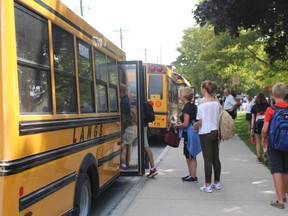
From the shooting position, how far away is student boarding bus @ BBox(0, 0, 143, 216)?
9.10 feet

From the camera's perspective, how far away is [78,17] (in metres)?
4.52

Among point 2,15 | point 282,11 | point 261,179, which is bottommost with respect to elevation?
point 261,179

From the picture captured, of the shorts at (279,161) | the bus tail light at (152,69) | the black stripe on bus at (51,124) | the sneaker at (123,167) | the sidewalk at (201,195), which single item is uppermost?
the bus tail light at (152,69)

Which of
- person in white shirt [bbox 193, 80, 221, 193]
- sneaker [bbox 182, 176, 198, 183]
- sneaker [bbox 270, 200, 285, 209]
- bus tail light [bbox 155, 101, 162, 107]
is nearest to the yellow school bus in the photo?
person in white shirt [bbox 193, 80, 221, 193]

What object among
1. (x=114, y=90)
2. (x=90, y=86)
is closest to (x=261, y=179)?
(x=114, y=90)

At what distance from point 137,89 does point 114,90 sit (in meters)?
0.70

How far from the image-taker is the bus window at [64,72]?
373 centimetres

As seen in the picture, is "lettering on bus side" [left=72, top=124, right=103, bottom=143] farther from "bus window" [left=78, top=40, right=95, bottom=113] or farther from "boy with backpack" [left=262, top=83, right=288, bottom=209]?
"boy with backpack" [left=262, top=83, right=288, bottom=209]

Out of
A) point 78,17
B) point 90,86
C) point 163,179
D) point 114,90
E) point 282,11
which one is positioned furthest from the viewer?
point 282,11

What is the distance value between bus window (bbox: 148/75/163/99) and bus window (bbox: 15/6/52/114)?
938cm

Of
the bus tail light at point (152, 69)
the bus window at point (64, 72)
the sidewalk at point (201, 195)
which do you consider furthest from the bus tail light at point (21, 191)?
the bus tail light at point (152, 69)

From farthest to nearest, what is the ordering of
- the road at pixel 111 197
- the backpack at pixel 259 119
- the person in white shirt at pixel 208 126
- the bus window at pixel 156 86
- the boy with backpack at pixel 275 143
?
the bus window at pixel 156 86 < the backpack at pixel 259 119 < the person in white shirt at pixel 208 126 < the road at pixel 111 197 < the boy with backpack at pixel 275 143

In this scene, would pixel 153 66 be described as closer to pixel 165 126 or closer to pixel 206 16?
pixel 165 126

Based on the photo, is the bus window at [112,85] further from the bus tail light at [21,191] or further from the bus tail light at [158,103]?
the bus tail light at [158,103]
